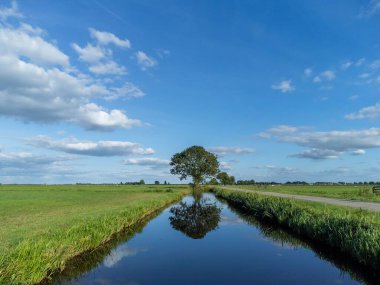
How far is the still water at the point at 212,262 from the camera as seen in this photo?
46.3 ft

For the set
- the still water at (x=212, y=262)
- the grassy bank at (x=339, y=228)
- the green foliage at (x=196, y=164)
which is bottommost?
the still water at (x=212, y=262)

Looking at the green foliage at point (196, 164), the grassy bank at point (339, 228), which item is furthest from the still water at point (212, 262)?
the green foliage at point (196, 164)

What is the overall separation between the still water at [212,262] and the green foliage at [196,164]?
95477 millimetres

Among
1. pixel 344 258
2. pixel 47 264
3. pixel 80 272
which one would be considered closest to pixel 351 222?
pixel 344 258

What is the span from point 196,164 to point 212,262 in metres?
106

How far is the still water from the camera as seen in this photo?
14109mm

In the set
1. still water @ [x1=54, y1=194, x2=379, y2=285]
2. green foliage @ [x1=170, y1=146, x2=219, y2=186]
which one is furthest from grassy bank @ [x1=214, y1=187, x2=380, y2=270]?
green foliage @ [x1=170, y1=146, x2=219, y2=186]

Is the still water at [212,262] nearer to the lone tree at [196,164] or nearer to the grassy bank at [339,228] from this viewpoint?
the grassy bank at [339,228]

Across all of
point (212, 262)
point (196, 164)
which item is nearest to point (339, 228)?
point (212, 262)

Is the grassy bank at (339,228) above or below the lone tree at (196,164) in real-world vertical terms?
below

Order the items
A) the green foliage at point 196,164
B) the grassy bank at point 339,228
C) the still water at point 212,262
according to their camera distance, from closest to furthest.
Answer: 1. the still water at point 212,262
2. the grassy bank at point 339,228
3. the green foliage at point 196,164

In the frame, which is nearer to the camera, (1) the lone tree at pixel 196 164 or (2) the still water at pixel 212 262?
(2) the still water at pixel 212 262

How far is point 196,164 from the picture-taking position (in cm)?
12338

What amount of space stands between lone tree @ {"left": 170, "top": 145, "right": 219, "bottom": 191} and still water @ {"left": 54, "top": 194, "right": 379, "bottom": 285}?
95482 mm
